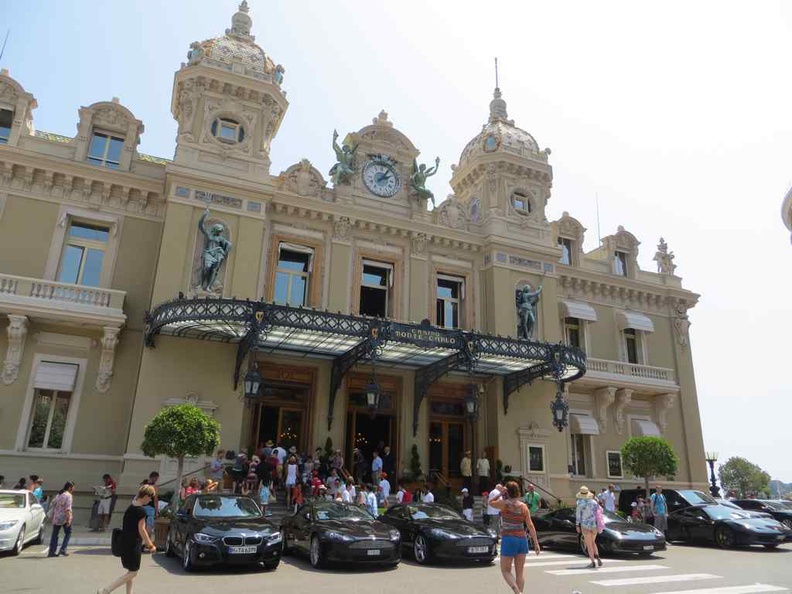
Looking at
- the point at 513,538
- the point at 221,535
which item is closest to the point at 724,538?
the point at 513,538

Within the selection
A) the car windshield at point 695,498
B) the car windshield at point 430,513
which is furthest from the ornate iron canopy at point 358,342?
the car windshield at point 430,513

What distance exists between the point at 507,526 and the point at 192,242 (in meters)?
15.7

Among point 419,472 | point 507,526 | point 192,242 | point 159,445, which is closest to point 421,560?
point 507,526

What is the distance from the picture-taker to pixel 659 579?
11.1 metres

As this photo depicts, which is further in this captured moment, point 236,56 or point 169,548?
point 236,56

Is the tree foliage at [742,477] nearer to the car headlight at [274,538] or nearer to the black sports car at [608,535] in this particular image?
the black sports car at [608,535]

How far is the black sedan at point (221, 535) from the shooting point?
10.7 metres

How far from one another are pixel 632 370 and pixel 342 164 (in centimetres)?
1660

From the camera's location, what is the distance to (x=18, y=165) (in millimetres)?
20172

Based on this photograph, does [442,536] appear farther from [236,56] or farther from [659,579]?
[236,56]

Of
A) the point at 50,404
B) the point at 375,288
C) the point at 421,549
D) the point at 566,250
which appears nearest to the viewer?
the point at 421,549

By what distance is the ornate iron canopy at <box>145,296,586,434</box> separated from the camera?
1775 cm

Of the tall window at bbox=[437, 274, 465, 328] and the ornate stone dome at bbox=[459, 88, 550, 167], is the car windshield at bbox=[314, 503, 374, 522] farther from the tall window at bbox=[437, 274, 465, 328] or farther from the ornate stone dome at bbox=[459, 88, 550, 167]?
the ornate stone dome at bbox=[459, 88, 550, 167]

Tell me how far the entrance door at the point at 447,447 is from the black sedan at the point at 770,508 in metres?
12.2
